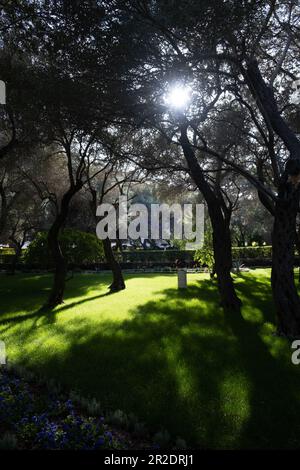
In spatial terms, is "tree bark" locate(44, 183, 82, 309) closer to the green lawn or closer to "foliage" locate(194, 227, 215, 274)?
the green lawn

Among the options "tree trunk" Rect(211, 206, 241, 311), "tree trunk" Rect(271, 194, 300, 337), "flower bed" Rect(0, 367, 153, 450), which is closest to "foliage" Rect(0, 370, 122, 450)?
"flower bed" Rect(0, 367, 153, 450)

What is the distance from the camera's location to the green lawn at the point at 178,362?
5.45 metres

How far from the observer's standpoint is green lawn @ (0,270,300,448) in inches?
215

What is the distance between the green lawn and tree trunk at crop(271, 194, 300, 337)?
623 millimetres

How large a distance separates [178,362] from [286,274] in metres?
3.84

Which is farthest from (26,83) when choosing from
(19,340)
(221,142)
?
(221,142)

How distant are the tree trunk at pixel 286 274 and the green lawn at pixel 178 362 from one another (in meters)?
0.62

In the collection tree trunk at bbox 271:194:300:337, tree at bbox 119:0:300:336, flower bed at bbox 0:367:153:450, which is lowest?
flower bed at bbox 0:367:153:450

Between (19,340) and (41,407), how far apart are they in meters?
4.44

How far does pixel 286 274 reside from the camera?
9555 mm

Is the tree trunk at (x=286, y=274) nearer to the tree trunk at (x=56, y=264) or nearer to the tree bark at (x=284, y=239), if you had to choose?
the tree bark at (x=284, y=239)

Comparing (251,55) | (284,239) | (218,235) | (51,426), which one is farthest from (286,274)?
(51,426)

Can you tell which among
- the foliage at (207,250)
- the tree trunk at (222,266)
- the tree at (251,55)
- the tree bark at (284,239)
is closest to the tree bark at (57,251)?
the tree trunk at (222,266)

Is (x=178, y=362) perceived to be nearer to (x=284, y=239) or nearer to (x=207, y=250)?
(x=284, y=239)
